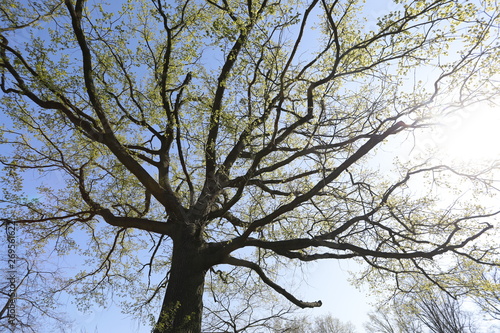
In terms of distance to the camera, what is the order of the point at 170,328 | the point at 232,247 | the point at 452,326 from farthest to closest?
the point at 452,326 → the point at 232,247 → the point at 170,328

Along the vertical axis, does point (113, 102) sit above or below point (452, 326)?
above

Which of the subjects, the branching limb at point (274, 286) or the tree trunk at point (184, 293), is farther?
the branching limb at point (274, 286)

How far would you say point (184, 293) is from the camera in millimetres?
4484

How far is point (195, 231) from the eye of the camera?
5.25 meters

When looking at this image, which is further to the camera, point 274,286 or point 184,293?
point 274,286

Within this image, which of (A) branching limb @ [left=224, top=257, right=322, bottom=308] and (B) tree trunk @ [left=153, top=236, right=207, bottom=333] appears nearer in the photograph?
(B) tree trunk @ [left=153, top=236, right=207, bottom=333]

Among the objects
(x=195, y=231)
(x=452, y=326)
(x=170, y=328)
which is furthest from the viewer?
(x=452, y=326)

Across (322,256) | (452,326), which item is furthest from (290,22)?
(452,326)

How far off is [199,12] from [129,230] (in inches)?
239

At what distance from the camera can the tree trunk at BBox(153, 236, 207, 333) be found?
162 inches

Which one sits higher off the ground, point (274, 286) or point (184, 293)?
point (274, 286)

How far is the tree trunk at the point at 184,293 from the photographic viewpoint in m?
4.12

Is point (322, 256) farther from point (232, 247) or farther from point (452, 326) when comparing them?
point (452, 326)

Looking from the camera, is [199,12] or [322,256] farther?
[199,12]
